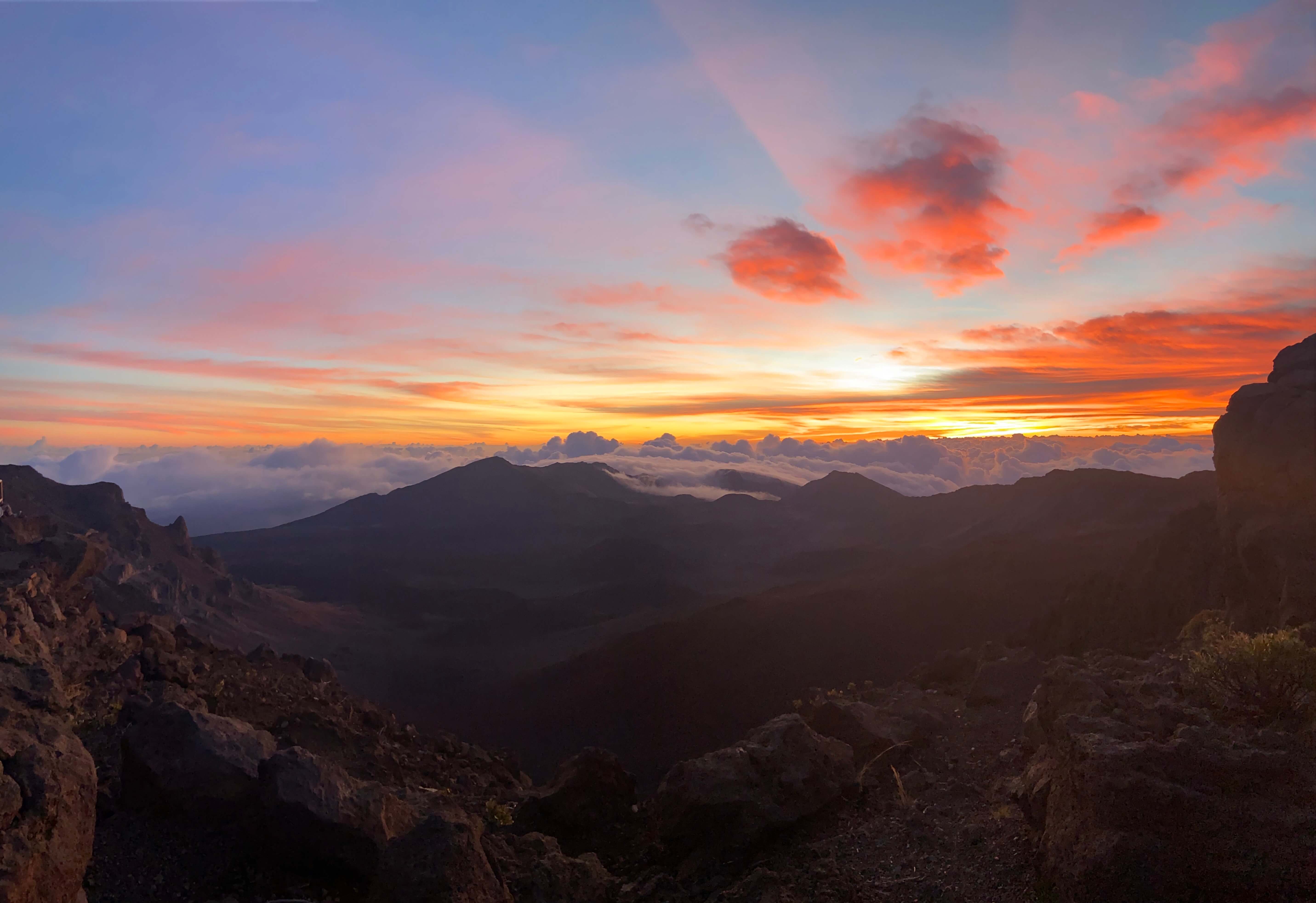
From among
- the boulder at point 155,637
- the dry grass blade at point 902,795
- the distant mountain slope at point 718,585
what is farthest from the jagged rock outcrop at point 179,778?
the distant mountain slope at point 718,585

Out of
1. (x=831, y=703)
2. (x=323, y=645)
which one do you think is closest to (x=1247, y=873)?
(x=831, y=703)

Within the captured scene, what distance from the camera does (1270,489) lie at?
1047 inches

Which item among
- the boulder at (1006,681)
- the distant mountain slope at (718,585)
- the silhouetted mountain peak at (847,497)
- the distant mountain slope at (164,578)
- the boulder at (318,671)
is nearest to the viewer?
the boulder at (1006,681)

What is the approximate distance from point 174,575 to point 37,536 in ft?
106

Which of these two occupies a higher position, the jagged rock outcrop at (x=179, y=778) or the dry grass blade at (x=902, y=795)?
the jagged rock outcrop at (x=179, y=778)

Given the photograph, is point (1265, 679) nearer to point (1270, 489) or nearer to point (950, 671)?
point (950, 671)

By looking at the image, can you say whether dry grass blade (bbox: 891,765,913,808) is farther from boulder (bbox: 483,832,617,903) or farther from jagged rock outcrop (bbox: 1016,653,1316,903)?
boulder (bbox: 483,832,617,903)

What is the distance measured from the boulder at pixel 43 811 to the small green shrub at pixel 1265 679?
46.1 ft

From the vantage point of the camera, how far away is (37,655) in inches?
584

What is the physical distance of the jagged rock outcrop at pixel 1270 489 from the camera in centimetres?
2267

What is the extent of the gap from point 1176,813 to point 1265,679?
4105 millimetres

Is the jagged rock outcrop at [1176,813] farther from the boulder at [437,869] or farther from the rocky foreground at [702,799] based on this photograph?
the boulder at [437,869]

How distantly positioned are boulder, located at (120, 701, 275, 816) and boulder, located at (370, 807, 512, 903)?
260 centimetres

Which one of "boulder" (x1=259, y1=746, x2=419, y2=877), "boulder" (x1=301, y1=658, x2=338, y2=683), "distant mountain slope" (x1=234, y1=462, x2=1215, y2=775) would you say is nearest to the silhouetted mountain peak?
"distant mountain slope" (x1=234, y1=462, x2=1215, y2=775)
